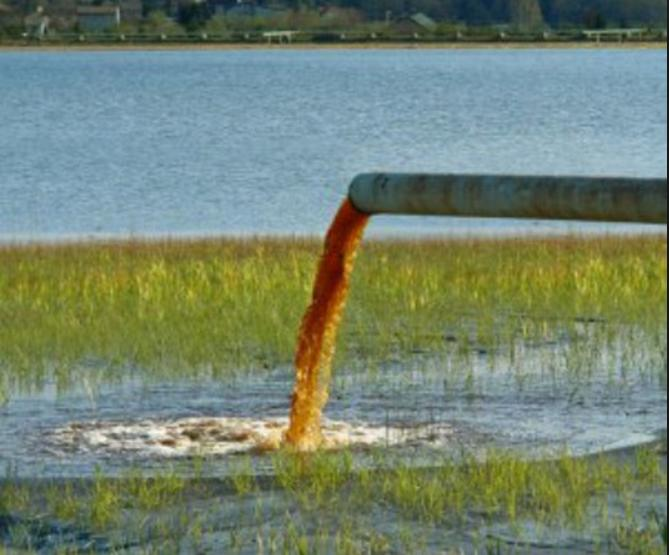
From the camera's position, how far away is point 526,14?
566 ft

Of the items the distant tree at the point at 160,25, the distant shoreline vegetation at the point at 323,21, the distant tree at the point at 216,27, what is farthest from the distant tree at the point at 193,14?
the distant tree at the point at 160,25

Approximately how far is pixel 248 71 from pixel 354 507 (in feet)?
412

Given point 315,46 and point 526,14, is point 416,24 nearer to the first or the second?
point 315,46

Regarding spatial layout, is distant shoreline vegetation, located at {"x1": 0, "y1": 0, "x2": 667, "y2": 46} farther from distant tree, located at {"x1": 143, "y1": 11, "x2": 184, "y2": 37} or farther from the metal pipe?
the metal pipe

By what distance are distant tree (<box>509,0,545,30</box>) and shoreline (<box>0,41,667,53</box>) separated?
140cm

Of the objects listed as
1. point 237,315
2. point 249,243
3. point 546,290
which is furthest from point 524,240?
point 237,315

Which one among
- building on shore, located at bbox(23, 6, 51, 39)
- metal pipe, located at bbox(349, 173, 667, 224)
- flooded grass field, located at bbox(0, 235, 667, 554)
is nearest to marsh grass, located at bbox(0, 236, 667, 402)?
flooded grass field, located at bbox(0, 235, 667, 554)

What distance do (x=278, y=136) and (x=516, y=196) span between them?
63.1 m

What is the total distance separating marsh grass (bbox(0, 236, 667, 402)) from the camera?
1655 cm

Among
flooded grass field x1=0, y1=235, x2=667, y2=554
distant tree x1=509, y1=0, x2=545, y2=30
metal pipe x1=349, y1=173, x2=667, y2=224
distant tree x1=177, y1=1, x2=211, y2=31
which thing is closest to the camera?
metal pipe x1=349, y1=173, x2=667, y2=224

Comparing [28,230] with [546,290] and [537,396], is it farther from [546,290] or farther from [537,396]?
[537,396]

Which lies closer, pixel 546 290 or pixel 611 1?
pixel 546 290

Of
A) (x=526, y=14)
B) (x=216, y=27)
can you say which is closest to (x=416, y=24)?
(x=526, y=14)

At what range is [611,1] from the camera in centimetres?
17475
